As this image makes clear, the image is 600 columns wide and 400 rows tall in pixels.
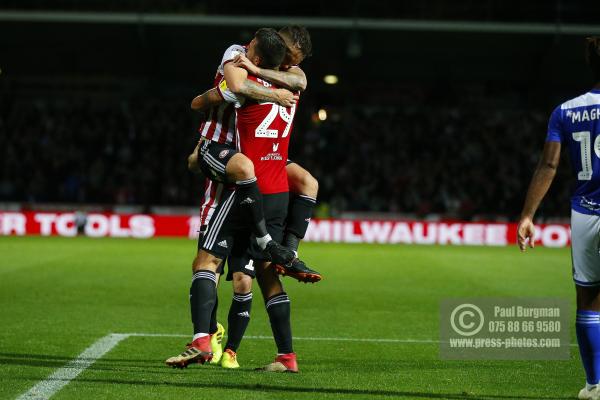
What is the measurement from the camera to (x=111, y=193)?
1152 inches

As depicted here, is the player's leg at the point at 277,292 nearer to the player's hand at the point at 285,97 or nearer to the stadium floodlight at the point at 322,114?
the player's hand at the point at 285,97

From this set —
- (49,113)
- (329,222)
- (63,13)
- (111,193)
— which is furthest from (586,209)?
(49,113)

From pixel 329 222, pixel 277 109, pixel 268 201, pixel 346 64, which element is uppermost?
pixel 346 64

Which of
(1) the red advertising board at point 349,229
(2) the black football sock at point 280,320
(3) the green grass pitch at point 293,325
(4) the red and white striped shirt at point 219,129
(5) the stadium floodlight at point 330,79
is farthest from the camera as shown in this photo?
(5) the stadium floodlight at point 330,79

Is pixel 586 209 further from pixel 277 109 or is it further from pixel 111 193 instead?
pixel 111 193

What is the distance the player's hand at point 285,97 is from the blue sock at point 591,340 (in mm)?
2287

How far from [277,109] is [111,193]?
23.1 metres

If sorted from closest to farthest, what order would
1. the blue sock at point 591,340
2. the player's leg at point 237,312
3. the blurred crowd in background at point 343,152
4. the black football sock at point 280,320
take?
1. the blue sock at point 591,340
2. the black football sock at point 280,320
3. the player's leg at point 237,312
4. the blurred crowd in background at point 343,152

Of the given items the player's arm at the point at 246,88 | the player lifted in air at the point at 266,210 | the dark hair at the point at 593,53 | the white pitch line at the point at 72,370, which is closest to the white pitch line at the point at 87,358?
the white pitch line at the point at 72,370

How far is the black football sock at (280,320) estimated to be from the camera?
22.8ft

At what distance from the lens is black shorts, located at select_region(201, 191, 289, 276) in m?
6.69

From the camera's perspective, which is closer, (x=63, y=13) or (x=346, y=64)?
(x=63, y=13)

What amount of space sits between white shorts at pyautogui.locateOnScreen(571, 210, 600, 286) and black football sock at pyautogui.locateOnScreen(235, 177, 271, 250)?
2.00 metres

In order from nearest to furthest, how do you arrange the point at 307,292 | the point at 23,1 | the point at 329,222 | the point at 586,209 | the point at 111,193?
1. the point at 586,209
2. the point at 307,292
3. the point at 329,222
4. the point at 111,193
5. the point at 23,1
